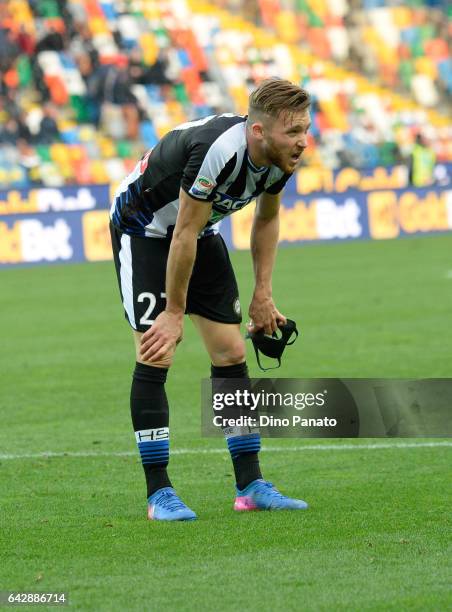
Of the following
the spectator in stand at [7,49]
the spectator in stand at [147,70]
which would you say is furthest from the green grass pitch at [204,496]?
the spectator in stand at [147,70]

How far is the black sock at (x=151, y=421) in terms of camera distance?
5633 mm

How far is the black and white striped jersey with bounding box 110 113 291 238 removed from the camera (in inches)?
201

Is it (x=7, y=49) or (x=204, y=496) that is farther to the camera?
(x=7, y=49)

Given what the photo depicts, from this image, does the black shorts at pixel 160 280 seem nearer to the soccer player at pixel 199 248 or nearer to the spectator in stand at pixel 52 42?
the soccer player at pixel 199 248

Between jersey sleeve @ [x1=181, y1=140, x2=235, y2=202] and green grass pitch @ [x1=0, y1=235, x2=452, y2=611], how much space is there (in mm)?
1319

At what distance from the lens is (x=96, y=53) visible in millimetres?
29453

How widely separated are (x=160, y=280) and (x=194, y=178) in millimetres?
661

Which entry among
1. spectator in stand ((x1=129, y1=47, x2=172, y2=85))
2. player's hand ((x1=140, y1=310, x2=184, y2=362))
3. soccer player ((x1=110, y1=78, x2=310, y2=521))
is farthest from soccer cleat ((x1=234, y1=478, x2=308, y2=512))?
spectator in stand ((x1=129, y1=47, x2=172, y2=85))

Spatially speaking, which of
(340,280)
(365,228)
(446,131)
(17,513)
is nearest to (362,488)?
(17,513)

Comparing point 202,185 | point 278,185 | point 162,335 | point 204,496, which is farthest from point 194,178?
point 204,496

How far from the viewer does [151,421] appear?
18.5 ft

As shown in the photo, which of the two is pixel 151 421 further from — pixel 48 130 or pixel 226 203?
pixel 48 130

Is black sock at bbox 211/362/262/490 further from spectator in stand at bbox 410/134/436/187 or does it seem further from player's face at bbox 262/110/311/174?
spectator in stand at bbox 410/134/436/187

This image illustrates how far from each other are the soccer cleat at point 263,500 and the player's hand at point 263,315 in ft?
2.16
